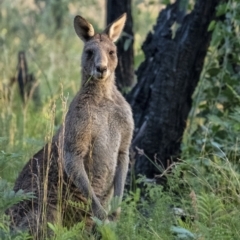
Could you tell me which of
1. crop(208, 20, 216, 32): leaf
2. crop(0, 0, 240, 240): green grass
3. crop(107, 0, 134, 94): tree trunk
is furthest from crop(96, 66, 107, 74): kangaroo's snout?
crop(107, 0, 134, 94): tree trunk

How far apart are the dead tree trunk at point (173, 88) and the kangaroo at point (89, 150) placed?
4.59 feet

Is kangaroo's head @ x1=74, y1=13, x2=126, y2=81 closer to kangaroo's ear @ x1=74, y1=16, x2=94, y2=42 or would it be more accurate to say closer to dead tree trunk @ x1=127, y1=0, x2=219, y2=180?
kangaroo's ear @ x1=74, y1=16, x2=94, y2=42

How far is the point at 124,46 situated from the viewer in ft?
29.7

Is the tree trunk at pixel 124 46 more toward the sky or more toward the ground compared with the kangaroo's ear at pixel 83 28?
more toward the ground

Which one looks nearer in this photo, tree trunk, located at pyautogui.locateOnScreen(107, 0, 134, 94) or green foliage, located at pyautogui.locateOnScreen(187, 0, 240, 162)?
green foliage, located at pyautogui.locateOnScreen(187, 0, 240, 162)

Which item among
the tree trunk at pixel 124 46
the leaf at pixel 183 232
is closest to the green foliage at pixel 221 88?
the tree trunk at pixel 124 46

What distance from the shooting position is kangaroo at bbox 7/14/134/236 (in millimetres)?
6371

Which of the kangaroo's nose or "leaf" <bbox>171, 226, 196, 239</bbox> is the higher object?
the kangaroo's nose

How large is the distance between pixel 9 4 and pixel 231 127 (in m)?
5.52

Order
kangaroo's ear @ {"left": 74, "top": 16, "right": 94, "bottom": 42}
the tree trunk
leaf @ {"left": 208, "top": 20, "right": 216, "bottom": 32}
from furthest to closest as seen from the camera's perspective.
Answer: the tree trunk, leaf @ {"left": 208, "top": 20, "right": 216, "bottom": 32}, kangaroo's ear @ {"left": 74, "top": 16, "right": 94, "bottom": 42}

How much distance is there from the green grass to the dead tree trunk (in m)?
0.22

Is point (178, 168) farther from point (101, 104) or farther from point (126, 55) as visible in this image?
point (126, 55)

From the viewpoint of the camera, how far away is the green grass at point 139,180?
17.6 ft

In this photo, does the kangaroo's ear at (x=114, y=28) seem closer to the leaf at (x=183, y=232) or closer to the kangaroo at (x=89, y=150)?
the kangaroo at (x=89, y=150)
